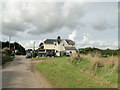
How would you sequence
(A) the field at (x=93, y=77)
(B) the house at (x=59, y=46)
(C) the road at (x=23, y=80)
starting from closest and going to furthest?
(A) the field at (x=93, y=77), (C) the road at (x=23, y=80), (B) the house at (x=59, y=46)

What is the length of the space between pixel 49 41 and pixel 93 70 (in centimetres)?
4473

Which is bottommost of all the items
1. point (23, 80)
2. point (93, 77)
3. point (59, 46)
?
point (23, 80)

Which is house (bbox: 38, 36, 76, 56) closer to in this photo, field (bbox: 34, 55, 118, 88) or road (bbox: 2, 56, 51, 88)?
road (bbox: 2, 56, 51, 88)

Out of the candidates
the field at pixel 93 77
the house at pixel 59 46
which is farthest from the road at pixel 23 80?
the house at pixel 59 46

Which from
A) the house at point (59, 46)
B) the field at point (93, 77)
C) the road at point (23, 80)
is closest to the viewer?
the field at point (93, 77)

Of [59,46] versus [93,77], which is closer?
[93,77]

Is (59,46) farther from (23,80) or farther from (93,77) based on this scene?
(93,77)

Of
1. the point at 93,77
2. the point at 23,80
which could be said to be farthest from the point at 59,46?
the point at 93,77

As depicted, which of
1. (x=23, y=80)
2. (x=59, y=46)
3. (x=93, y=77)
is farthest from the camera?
(x=59, y=46)

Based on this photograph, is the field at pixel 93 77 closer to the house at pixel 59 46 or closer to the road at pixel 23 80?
the road at pixel 23 80

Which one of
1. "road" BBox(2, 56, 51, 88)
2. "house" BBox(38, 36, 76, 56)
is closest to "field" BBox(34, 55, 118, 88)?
"road" BBox(2, 56, 51, 88)

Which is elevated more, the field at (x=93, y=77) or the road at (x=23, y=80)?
the field at (x=93, y=77)

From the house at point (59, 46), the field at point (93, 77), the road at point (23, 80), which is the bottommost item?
the road at point (23, 80)

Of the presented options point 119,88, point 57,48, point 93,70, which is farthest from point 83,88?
point 57,48
